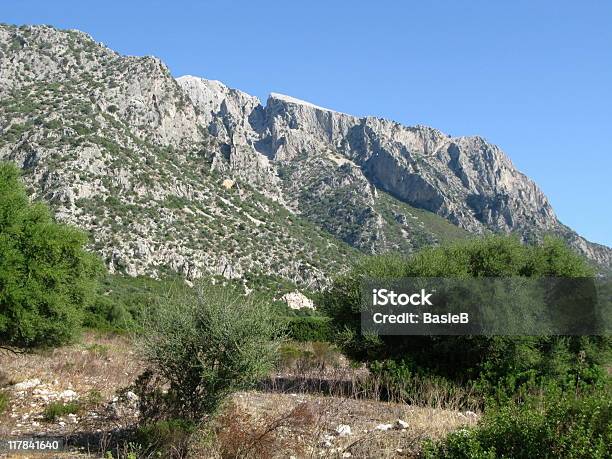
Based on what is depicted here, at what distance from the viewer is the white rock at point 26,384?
1223 cm

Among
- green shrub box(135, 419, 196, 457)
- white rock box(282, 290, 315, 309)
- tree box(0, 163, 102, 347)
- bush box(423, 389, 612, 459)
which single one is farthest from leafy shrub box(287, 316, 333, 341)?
bush box(423, 389, 612, 459)

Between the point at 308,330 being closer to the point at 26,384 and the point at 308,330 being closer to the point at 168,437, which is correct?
the point at 26,384

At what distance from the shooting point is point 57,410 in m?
9.95

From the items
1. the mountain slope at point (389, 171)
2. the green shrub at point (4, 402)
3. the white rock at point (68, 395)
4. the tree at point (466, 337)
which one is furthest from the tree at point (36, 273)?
the mountain slope at point (389, 171)

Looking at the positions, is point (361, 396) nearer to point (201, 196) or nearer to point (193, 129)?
point (201, 196)

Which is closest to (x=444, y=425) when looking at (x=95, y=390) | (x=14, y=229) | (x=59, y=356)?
(x=95, y=390)

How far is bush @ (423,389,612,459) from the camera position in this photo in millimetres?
6445

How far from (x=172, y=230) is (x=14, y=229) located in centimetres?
5070

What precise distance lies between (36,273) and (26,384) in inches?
109

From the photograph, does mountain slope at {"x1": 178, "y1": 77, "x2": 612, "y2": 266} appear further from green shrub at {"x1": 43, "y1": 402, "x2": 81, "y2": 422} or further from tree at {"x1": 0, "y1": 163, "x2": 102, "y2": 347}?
green shrub at {"x1": 43, "y1": 402, "x2": 81, "y2": 422}

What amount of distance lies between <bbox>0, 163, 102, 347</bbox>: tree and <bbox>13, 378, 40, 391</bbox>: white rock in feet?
3.25

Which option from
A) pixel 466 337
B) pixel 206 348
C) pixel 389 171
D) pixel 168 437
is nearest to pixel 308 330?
pixel 466 337

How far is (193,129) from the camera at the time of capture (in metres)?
90.0

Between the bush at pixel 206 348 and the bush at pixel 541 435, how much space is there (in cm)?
286
